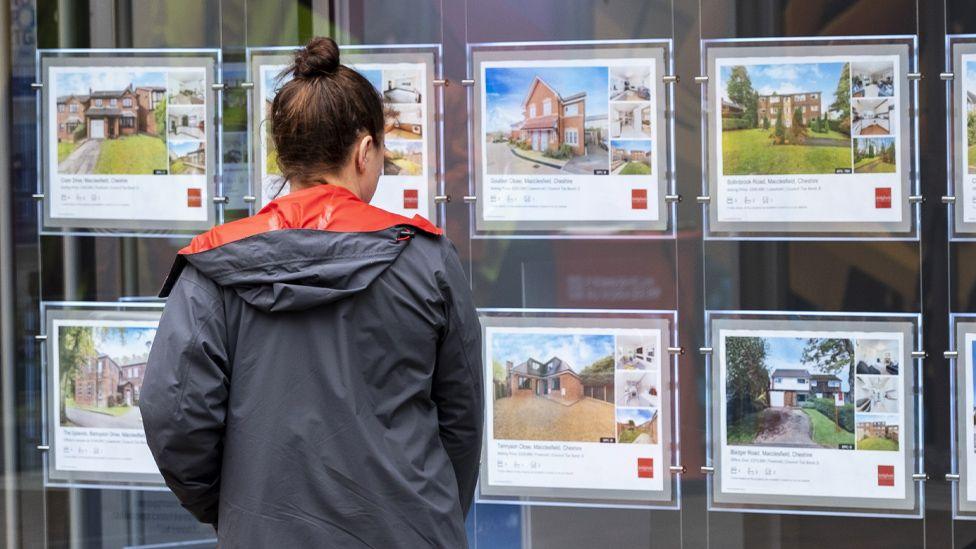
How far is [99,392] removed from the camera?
4.89 m

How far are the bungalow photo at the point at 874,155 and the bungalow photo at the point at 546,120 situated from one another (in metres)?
0.90

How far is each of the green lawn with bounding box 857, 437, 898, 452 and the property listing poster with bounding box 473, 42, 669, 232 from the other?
3.52 feet

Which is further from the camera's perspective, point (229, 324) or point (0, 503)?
point (0, 503)

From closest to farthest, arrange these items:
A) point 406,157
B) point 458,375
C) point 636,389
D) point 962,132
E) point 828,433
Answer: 1. point 458,375
2. point 962,132
3. point 828,433
4. point 636,389
5. point 406,157

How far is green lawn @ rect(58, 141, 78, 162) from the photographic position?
486cm

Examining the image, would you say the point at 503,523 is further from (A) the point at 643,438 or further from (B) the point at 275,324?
(B) the point at 275,324

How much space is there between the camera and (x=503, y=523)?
15.3 ft

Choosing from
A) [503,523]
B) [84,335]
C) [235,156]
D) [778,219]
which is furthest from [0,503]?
[778,219]

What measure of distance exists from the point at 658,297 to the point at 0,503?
285 centimetres

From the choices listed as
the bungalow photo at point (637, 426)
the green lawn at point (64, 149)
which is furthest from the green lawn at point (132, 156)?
the bungalow photo at point (637, 426)

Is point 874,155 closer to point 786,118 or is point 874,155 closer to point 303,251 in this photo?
point 786,118

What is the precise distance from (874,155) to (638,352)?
1.10m

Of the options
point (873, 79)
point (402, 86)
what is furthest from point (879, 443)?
point (402, 86)

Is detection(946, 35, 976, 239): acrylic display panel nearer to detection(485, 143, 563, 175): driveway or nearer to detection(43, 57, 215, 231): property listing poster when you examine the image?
detection(485, 143, 563, 175): driveway
